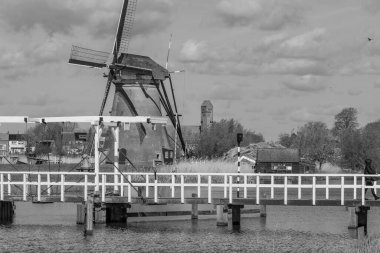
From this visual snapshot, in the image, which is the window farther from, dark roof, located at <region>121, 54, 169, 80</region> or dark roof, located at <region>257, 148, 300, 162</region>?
dark roof, located at <region>121, 54, 169, 80</region>

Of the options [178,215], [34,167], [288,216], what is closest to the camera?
[178,215]

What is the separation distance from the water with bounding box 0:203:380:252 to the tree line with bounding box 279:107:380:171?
64.5 metres

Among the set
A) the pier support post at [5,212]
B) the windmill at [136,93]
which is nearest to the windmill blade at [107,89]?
the windmill at [136,93]

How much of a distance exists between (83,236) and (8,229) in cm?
421

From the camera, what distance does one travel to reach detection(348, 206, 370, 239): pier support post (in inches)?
1455

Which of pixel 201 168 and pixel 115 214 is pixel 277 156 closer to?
pixel 201 168

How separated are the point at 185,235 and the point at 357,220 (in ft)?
24.0

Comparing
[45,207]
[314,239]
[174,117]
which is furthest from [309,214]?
[174,117]

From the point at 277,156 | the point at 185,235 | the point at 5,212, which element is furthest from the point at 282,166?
the point at 185,235

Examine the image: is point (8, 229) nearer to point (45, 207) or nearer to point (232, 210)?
point (232, 210)

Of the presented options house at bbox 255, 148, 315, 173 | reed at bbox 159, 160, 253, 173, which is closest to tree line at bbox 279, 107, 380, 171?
house at bbox 255, 148, 315, 173

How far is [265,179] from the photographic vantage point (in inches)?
3137

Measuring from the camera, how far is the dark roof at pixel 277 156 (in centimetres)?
9256

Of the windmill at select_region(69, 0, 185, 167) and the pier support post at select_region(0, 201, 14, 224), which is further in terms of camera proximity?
the windmill at select_region(69, 0, 185, 167)
